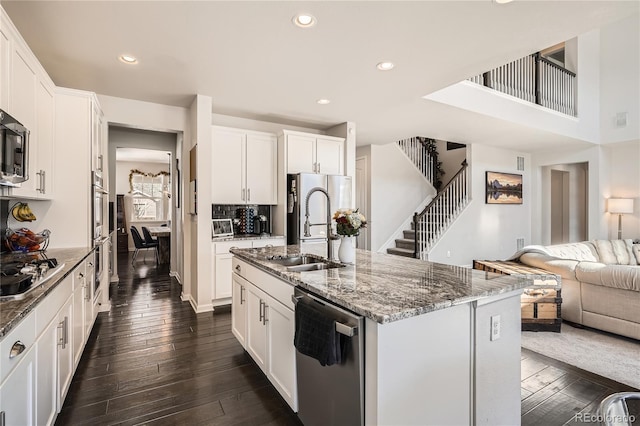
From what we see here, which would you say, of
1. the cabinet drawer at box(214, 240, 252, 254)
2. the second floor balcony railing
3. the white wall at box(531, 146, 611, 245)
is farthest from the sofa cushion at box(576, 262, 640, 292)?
the white wall at box(531, 146, 611, 245)

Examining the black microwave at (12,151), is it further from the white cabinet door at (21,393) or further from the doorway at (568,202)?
the doorway at (568,202)

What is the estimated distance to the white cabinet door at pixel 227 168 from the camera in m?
4.38

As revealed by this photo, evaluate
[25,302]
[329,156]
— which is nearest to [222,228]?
[329,156]

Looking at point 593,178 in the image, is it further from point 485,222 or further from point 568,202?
point 485,222

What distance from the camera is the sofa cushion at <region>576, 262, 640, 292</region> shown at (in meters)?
3.15

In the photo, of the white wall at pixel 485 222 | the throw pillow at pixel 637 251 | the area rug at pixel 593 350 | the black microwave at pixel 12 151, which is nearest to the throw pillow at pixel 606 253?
the throw pillow at pixel 637 251

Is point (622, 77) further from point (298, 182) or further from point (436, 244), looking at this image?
point (298, 182)

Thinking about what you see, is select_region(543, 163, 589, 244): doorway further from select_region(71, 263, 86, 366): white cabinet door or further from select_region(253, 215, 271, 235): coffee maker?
select_region(71, 263, 86, 366): white cabinet door

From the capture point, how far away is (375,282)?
1774mm

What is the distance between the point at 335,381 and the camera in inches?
60.6

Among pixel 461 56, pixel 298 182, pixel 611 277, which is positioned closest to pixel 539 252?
pixel 611 277

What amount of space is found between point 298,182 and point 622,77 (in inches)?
293

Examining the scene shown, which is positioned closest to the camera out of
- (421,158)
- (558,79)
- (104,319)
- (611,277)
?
(611,277)

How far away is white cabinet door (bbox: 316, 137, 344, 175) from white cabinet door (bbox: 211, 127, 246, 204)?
117 cm
